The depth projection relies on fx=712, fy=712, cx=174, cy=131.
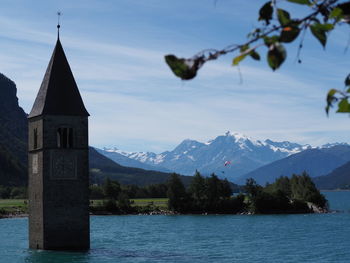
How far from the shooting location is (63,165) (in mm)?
51531

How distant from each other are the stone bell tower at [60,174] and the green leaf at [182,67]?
158 ft

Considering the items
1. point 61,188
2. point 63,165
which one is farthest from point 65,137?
point 61,188

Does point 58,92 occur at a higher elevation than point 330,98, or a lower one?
higher


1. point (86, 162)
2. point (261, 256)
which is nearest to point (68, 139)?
point (86, 162)

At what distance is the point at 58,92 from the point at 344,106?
50.1 metres

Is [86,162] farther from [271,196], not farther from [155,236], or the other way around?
[271,196]

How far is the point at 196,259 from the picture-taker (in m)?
53.8

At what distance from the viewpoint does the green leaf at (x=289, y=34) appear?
3.41 meters

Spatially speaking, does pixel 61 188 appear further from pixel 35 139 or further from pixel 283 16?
pixel 283 16

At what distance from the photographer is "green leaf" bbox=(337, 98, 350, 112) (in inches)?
145

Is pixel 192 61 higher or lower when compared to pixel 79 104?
lower

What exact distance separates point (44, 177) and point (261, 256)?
1934 cm

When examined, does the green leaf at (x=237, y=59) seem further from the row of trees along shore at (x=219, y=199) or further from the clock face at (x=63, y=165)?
the row of trees along shore at (x=219, y=199)

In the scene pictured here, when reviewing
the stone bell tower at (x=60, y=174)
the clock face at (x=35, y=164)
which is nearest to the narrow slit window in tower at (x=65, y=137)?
the stone bell tower at (x=60, y=174)
